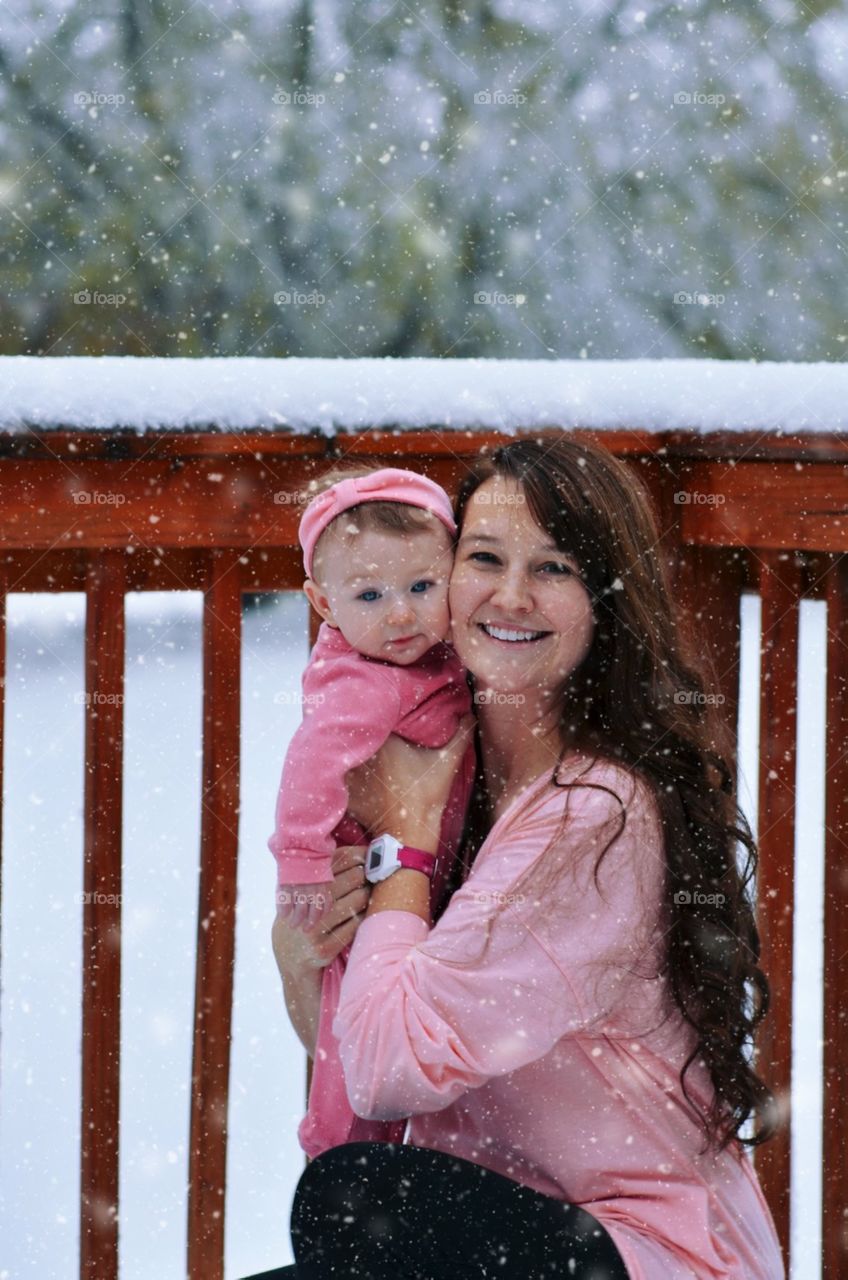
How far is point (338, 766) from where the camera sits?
169 cm

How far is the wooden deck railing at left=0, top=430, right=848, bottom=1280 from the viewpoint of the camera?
1.81 meters

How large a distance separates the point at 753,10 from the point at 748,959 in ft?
41.1

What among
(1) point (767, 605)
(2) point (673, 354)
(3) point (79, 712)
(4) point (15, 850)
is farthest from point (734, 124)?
(1) point (767, 605)

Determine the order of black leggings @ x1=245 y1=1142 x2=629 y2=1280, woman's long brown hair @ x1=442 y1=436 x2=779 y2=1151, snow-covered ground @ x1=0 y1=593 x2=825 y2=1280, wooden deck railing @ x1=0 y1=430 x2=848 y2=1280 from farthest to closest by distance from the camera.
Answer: snow-covered ground @ x1=0 y1=593 x2=825 y2=1280
wooden deck railing @ x1=0 y1=430 x2=848 y2=1280
woman's long brown hair @ x1=442 y1=436 x2=779 y2=1151
black leggings @ x1=245 y1=1142 x2=629 y2=1280

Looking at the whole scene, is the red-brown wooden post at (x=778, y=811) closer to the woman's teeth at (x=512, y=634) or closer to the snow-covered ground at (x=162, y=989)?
the snow-covered ground at (x=162, y=989)

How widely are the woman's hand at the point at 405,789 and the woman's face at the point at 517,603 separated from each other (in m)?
0.15

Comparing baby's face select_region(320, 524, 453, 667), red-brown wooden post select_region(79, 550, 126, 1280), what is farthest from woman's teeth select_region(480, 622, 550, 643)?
red-brown wooden post select_region(79, 550, 126, 1280)

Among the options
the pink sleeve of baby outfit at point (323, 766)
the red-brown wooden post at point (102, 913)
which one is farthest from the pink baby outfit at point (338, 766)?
the red-brown wooden post at point (102, 913)

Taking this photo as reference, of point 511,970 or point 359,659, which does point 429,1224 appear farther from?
point 359,659

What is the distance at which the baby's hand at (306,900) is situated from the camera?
5.52ft

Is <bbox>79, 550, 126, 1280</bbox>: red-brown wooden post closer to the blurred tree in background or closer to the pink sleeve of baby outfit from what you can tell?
the pink sleeve of baby outfit

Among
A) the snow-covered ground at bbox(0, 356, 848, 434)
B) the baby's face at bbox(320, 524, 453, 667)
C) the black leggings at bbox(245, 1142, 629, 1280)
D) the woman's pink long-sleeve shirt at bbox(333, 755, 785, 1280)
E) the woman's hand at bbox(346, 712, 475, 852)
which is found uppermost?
the snow-covered ground at bbox(0, 356, 848, 434)

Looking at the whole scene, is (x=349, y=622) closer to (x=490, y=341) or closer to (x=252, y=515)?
(x=252, y=515)

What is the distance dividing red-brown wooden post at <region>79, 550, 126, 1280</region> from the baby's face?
312mm
